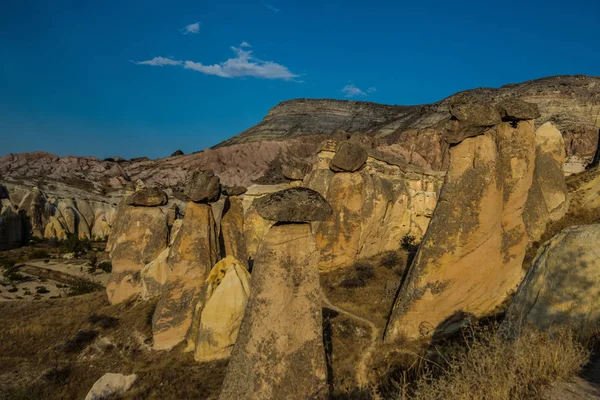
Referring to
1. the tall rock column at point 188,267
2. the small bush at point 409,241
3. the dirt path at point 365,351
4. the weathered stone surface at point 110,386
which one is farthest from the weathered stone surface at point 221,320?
the small bush at point 409,241

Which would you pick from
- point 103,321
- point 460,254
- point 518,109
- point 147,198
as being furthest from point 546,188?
point 103,321

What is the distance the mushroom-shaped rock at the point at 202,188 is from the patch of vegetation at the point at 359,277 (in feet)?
11.7

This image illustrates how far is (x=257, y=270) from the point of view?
399 centimetres

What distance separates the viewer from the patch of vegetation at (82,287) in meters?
14.9

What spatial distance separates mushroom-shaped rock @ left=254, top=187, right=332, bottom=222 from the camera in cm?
382

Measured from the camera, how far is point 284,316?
394cm

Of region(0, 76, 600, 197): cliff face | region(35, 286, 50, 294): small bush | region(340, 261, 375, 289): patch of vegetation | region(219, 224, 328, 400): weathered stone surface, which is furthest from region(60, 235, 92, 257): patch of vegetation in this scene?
region(219, 224, 328, 400): weathered stone surface

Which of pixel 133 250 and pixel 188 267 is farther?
pixel 133 250

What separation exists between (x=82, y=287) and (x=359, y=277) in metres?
13.1

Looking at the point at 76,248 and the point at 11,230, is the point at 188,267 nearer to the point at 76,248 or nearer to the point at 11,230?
the point at 76,248

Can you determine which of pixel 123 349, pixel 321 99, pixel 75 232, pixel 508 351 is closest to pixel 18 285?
pixel 123 349

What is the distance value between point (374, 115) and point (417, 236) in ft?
179

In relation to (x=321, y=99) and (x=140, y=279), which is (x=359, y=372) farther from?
(x=321, y=99)

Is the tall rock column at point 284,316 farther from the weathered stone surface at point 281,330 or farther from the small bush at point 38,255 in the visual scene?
the small bush at point 38,255
